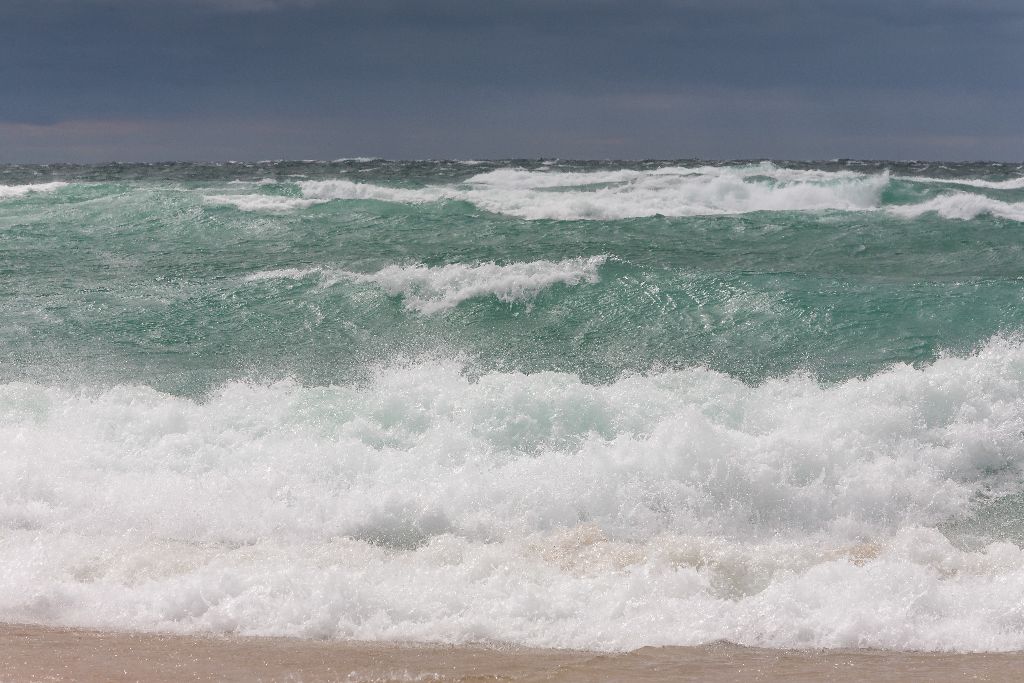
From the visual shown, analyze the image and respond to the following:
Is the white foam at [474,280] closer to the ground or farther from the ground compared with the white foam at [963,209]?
closer to the ground

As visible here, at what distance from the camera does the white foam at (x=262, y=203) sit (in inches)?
776

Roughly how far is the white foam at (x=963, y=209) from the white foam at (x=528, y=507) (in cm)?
1180

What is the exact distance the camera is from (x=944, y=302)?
33.6 feet

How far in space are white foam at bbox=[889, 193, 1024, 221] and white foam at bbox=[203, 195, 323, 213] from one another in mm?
12812

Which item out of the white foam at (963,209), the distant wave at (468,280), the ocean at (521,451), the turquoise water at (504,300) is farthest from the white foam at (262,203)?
the white foam at (963,209)

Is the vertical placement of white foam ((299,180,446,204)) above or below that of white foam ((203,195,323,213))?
above

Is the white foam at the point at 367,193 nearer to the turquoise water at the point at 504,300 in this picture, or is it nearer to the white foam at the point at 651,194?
the white foam at the point at 651,194

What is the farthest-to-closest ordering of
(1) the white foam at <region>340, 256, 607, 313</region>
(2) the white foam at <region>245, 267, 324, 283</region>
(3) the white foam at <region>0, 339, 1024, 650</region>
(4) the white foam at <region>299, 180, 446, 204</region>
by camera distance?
(4) the white foam at <region>299, 180, 446, 204</region> < (2) the white foam at <region>245, 267, 324, 283</region> < (1) the white foam at <region>340, 256, 607, 313</region> < (3) the white foam at <region>0, 339, 1024, 650</region>

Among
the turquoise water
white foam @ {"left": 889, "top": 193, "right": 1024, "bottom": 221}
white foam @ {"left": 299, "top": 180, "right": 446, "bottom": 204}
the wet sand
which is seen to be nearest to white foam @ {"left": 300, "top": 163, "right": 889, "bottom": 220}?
white foam @ {"left": 299, "top": 180, "right": 446, "bottom": 204}

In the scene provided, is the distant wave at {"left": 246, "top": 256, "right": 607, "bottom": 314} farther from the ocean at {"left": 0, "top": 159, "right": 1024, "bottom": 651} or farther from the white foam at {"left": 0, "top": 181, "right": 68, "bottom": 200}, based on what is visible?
the white foam at {"left": 0, "top": 181, "right": 68, "bottom": 200}

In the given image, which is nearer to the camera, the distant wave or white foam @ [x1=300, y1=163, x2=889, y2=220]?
the distant wave

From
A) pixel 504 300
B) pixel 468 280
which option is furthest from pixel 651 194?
pixel 504 300

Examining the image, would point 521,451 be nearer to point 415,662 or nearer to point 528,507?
point 528,507

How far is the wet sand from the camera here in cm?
412
